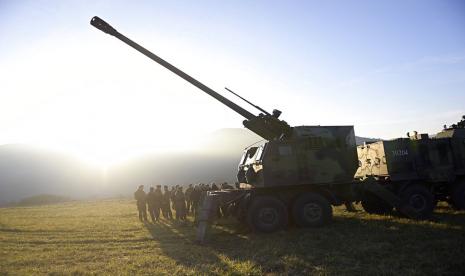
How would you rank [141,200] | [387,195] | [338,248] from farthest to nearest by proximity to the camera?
[141,200] < [387,195] < [338,248]

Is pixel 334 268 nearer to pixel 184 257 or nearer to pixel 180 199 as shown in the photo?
pixel 184 257

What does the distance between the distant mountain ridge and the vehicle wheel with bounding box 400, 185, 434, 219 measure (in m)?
Answer: 40.2

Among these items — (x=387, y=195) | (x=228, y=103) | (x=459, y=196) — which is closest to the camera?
(x=387, y=195)

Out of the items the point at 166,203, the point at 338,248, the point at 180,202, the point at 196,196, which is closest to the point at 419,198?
the point at 338,248

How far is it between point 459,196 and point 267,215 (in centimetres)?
658

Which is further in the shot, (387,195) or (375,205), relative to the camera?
(375,205)

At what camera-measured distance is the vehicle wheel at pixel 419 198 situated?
39.8 ft

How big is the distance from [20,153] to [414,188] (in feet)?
315

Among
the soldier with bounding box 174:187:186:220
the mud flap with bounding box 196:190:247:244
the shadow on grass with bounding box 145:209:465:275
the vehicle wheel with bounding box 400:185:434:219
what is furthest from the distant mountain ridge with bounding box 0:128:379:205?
the shadow on grass with bounding box 145:209:465:275

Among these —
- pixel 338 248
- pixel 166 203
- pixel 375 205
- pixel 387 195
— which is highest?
pixel 166 203

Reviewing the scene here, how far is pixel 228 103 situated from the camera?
12.2 metres

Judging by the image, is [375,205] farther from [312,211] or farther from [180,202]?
[180,202]

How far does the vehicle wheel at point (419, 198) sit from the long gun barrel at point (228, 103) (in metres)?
4.23

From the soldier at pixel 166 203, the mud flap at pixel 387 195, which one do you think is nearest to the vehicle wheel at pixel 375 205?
the mud flap at pixel 387 195
